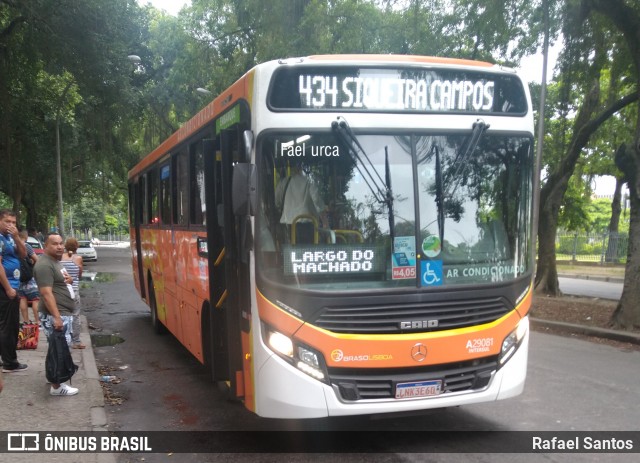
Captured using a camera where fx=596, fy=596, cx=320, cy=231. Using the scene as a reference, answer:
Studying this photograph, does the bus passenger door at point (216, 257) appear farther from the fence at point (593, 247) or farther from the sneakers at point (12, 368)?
the fence at point (593, 247)

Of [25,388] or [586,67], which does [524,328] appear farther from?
[586,67]

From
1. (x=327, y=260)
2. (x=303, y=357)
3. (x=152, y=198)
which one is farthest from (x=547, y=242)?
(x=303, y=357)

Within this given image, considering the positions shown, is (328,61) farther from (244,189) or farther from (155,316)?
(155,316)

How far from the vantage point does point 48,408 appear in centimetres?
582

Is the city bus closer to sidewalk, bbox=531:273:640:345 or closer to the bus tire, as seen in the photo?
the bus tire

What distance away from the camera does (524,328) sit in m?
5.11

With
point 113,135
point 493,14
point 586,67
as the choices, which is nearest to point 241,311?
point 493,14

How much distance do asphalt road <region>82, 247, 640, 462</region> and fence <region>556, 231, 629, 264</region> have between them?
22261mm

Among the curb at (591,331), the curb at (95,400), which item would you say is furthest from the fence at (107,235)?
the curb at (95,400)

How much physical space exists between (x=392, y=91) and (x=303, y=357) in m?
2.23

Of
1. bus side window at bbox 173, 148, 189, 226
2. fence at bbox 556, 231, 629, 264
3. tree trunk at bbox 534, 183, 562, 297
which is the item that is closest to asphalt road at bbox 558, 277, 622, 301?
tree trunk at bbox 534, 183, 562, 297

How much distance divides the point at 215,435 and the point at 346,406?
1648 mm

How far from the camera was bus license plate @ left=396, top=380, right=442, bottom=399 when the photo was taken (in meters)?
4.52

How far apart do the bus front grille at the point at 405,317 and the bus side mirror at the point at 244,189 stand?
0.96 meters
